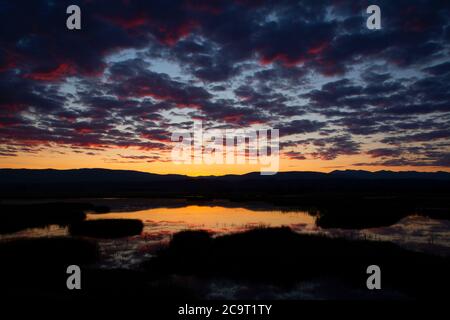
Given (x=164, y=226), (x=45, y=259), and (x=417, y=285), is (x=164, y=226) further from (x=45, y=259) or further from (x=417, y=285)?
(x=417, y=285)

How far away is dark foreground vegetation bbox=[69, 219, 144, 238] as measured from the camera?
3297cm

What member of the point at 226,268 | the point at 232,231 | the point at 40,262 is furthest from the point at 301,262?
the point at 40,262

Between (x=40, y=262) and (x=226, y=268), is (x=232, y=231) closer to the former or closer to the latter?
(x=226, y=268)

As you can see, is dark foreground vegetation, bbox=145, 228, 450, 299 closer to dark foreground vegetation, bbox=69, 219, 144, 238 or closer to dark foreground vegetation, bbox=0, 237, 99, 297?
dark foreground vegetation, bbox=0, 237, 99, 297

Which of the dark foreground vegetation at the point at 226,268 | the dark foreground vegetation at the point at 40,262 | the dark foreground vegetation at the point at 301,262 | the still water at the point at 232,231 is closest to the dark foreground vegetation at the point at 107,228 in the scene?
the still water at the point at 232,231

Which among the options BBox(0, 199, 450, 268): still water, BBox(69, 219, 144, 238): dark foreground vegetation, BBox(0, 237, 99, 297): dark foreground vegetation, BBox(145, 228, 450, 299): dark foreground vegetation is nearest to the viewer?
BBox(0, 237, 99, 297): dark foreground vegetation

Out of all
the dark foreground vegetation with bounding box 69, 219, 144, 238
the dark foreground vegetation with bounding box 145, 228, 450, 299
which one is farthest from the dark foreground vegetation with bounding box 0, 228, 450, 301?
the dark foreground vegetation with bounding box 69, 219, 144, 238

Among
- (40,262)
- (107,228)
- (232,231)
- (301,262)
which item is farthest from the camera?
(107,228)

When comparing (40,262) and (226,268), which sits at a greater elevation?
(40,262)

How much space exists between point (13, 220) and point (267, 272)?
3657 centimetres

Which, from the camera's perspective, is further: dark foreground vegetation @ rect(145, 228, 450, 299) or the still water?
the still water

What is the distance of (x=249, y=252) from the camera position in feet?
80.2

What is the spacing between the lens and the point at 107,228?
36188mm
